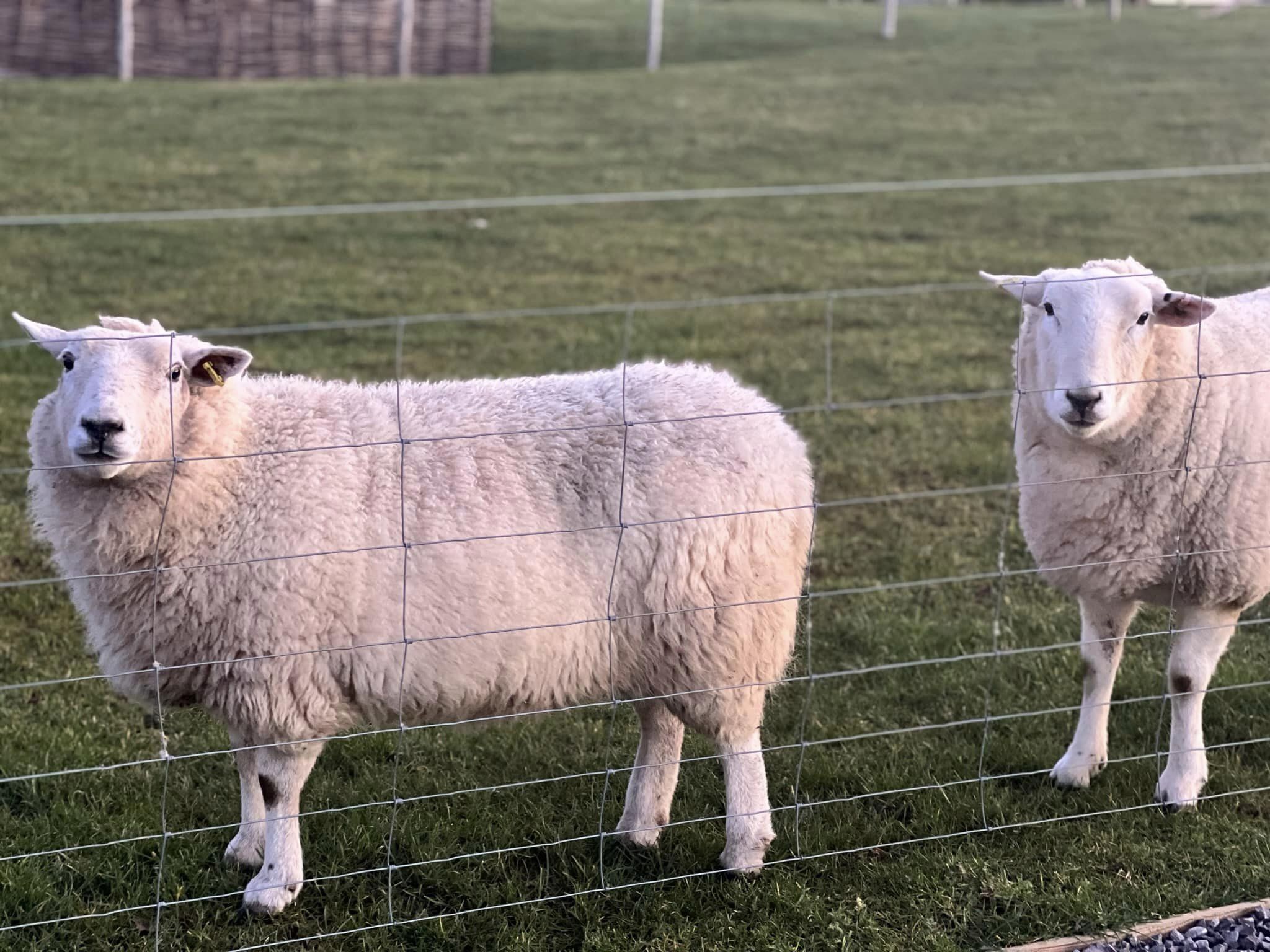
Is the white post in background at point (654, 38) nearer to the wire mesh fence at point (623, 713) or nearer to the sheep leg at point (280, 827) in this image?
the wire mesh fence at point (623, 713)

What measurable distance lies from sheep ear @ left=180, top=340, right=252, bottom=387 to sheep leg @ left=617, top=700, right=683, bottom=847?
148cm

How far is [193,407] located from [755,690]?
66.6 inches

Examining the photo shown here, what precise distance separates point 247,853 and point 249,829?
0.22 feet

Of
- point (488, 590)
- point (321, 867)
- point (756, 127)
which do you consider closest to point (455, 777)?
point (321, 867)

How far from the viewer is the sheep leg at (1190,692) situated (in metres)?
4.23

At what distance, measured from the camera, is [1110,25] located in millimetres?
24031

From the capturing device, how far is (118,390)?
3285mm

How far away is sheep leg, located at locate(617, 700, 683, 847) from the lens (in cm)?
398

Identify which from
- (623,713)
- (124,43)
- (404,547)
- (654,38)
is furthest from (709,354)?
(654,38)

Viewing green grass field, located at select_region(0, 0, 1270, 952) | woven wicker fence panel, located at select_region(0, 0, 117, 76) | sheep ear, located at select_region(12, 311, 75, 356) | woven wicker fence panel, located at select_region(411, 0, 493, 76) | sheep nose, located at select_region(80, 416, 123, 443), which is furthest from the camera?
woven wicker fence panel, located at select_region(411, 0, 493, 76)

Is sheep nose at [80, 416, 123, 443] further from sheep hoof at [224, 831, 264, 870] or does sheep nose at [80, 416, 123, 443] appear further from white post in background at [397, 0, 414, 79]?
white post in background at [397, 0, 414, 79]

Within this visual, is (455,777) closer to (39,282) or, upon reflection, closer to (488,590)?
(488,590)

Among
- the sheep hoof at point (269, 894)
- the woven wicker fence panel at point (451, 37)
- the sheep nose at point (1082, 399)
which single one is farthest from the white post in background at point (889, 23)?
the sheep hoof at point (269, 894)

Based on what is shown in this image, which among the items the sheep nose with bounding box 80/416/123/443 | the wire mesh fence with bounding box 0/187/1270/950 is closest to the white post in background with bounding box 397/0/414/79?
the wire mesh fence with bounding box 0/187/1270/950
